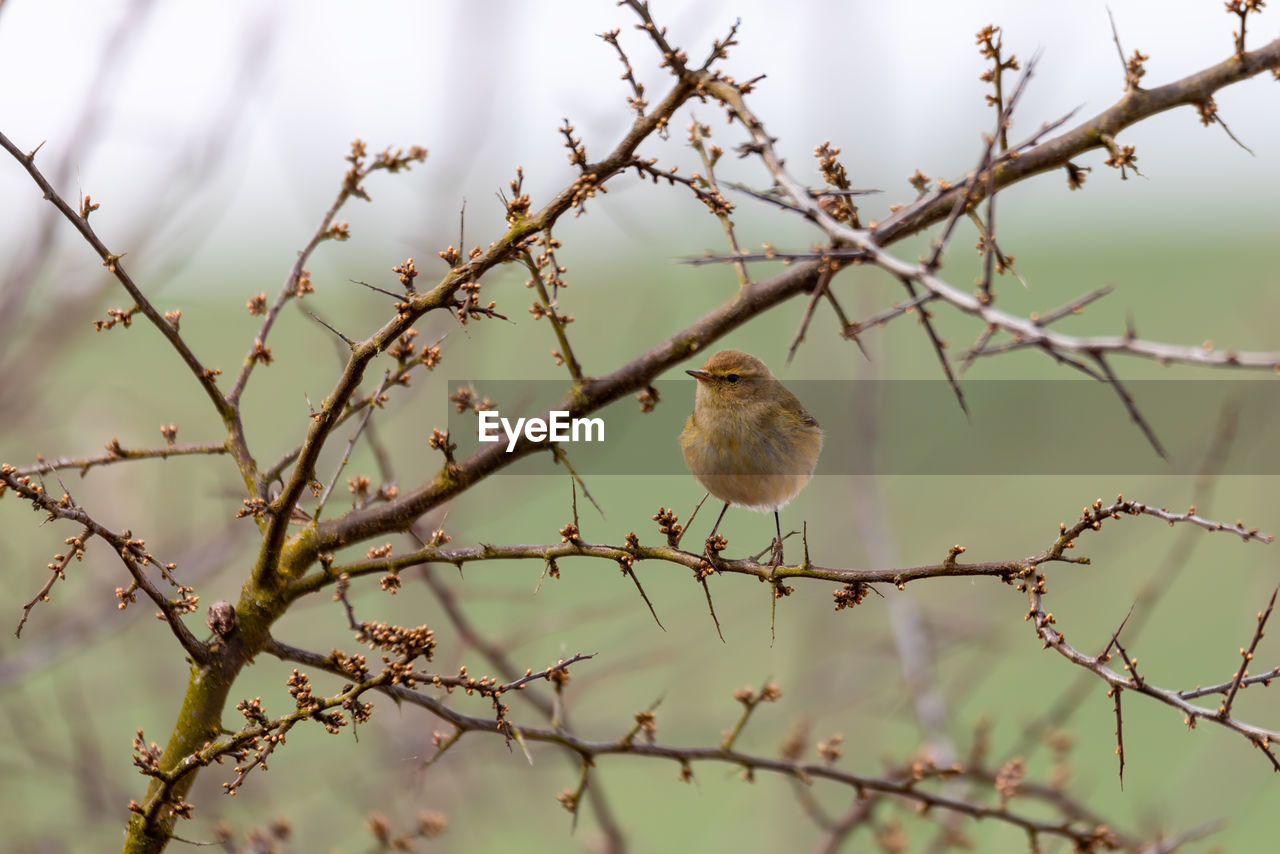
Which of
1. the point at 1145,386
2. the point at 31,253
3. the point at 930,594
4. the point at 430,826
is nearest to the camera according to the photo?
the point at 430,826

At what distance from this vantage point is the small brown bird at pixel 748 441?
13.2ft

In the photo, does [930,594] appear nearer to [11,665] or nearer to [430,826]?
[430,826]

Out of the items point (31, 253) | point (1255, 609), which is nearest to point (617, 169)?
point (31, 253)

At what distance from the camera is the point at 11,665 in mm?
3906

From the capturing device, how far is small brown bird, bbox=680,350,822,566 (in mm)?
4023

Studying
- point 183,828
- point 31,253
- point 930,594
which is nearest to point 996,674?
point 930,594

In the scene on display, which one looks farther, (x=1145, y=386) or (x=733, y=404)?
(x=1145, y=386)

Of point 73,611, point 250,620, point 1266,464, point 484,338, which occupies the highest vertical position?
point 484,338

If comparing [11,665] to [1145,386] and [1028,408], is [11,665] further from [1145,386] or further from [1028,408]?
[1145,386]

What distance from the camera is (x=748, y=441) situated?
4.06 metres

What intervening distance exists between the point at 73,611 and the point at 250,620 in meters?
2.94

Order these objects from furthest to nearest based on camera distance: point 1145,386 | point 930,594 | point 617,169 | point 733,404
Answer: point 930,594
point 1145,386
point 733,404
point 617,169

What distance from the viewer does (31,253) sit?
384cm

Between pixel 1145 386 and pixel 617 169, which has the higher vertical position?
pixel 1145 386
